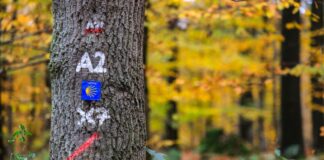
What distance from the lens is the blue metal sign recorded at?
3229 mm

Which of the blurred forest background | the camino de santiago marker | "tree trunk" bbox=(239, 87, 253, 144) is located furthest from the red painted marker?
"tree trunk" bbox=(239, 87, 253, 144)

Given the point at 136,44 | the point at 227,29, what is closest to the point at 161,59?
the point at 227,29

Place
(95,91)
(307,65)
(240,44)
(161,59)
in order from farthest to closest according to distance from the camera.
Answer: (240,44)
(161,59)
(307,65)
(95,91)

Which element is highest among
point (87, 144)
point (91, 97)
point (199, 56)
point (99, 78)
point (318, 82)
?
point (99, 78)

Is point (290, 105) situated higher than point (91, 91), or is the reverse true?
point (91, 91)

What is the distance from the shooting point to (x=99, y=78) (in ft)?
10.7

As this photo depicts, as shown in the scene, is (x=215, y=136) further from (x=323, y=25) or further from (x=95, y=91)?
(x=95, y=91)

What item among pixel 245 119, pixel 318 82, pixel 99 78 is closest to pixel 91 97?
pixel 99 78

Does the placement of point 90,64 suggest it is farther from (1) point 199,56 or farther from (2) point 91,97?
(1) point 199,56

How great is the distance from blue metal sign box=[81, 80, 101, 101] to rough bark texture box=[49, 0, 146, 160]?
0.11ft

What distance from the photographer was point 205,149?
1535cm

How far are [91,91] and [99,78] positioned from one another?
0.37ft

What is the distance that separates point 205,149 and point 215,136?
0.59m

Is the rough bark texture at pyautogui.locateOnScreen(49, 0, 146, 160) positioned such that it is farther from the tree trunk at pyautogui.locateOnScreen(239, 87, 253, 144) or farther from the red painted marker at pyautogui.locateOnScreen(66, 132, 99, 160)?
the tree trunk at pyautogui.locateOnScreen(239, 87, 253, 144)
